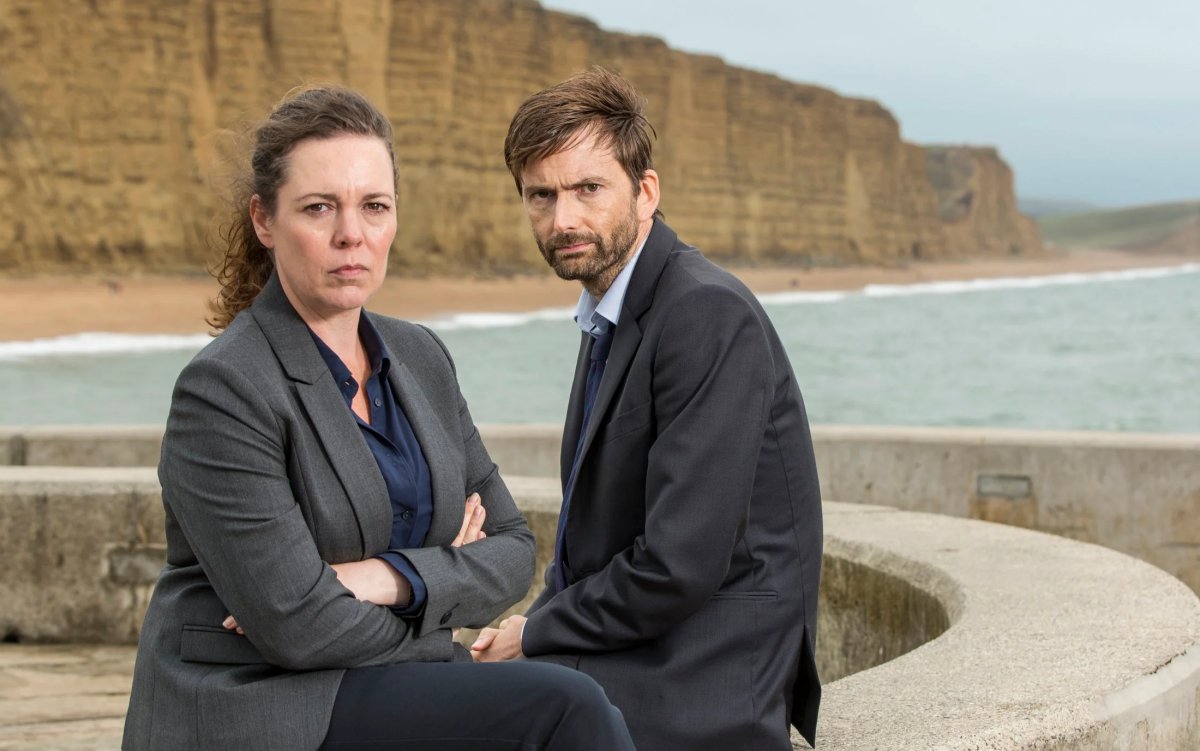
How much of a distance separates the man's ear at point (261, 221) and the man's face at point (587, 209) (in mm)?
479

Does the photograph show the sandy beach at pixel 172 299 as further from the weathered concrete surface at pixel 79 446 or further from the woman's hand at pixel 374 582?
the woman's hand at pixel 374 582

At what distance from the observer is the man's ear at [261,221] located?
2479 millimetres

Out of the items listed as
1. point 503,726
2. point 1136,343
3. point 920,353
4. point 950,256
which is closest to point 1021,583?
point 503,726

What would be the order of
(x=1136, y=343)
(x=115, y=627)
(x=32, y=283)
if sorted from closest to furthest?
1. (x=115, y=627)
2. (x=32, y=283)
3. (x=1136, y=343)

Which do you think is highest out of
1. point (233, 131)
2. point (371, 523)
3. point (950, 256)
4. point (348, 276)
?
point (233, 131)

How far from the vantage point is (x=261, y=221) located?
2.50 meters

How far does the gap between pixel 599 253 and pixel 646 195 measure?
0.16 m

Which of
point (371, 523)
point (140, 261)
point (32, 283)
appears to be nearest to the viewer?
point (371, 523)

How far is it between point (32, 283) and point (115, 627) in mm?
29558

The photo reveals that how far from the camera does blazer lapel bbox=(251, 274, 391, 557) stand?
234 centimetres

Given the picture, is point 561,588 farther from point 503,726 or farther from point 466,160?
point 466,160

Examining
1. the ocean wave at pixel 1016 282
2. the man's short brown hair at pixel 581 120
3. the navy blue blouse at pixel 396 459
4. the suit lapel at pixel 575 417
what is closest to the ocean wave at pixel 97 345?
the suit lapel at pixel 575 417

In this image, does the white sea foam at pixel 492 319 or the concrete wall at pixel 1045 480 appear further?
the white sea foam at pixel 492 319

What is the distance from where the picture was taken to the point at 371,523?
2385 millimetres
